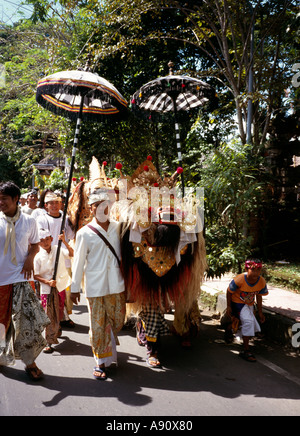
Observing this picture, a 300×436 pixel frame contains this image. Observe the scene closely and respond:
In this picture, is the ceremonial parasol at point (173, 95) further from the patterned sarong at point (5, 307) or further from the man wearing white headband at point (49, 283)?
the patterned sarong at point (5, 307)

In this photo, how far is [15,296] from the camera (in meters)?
3.72

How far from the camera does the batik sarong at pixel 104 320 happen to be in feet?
12.5

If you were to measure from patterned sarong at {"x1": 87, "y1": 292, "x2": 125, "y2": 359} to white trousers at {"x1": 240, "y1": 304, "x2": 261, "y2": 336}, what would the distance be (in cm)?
144

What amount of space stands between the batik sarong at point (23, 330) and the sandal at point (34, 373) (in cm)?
8

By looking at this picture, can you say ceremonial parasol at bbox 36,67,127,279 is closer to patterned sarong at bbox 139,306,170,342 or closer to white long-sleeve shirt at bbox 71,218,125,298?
white long-sleeve shirt at bbox 71,218,125,298

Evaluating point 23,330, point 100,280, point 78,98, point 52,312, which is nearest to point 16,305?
point 23,330

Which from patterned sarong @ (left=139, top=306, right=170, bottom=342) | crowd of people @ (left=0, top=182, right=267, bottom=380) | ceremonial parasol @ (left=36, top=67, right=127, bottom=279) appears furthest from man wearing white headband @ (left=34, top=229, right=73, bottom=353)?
patterned sarong @ (left=139, top=306, right=170, bottom=342)

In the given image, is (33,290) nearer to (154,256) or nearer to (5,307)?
(5,307)

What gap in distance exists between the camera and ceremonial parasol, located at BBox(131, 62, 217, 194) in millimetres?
5141

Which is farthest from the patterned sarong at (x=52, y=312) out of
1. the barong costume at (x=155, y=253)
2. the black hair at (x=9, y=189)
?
the black hair at (x=9, y=189)

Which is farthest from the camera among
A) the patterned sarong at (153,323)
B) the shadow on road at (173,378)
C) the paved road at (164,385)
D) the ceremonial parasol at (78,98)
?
the ceremonial parasol at (78,98)

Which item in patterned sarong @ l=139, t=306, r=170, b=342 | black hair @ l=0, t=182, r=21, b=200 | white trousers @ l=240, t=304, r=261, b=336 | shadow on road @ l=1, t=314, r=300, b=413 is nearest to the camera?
shadow on road @ l=1, t=314, r=300, b=413
